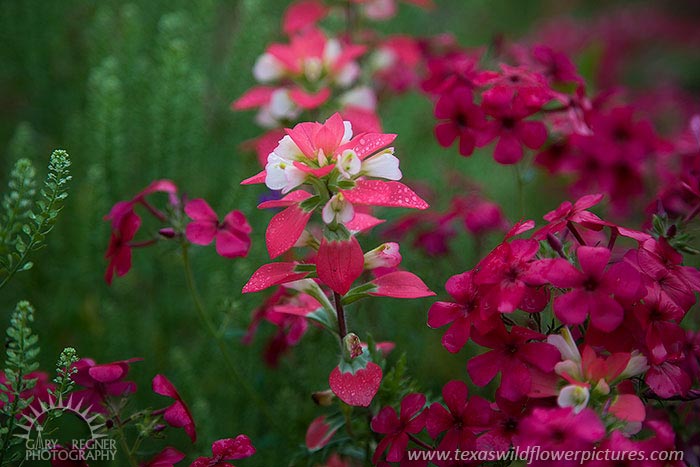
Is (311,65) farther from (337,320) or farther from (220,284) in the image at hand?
(337,320)

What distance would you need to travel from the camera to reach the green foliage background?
1093 millimetres

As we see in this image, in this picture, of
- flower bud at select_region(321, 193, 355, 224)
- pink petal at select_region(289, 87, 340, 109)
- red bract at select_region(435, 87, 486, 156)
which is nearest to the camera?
flower bud at select_region(321, 193, 355, 224)

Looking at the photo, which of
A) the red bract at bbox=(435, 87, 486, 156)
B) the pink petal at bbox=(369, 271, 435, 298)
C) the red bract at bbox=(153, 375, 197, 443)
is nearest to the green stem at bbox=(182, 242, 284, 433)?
the red bract at bbox=(153, 375, 197, 443)

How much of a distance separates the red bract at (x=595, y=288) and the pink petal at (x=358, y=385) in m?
0.19

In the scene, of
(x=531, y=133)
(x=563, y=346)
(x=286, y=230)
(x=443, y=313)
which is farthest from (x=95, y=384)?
(x=531, y=133)

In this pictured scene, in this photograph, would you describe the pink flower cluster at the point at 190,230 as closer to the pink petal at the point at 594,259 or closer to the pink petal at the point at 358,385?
the pink petal at the point at 358,385

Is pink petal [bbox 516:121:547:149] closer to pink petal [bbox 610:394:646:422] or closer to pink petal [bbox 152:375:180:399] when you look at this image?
→ pink petal [bbox 610:394:646:422]

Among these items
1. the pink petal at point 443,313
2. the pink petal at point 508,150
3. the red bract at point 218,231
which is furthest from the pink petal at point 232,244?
the pink petal at point 508,150

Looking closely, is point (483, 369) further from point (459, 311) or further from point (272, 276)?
point (272, 276)

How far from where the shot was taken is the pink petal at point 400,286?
67 cm

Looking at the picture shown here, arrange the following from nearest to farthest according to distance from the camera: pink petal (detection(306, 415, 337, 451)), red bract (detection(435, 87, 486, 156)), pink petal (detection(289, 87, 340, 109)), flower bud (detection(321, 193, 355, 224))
Answer: flower bud (detection(321, 193, 355, 224))
pink petal (detection(306, 415, 337, 451))
red bract (detection(435, 87, 486, 156))
pink petal (detection(289, 87, 340, 109))

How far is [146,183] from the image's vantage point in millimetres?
1330

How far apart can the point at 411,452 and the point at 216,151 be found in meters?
0.97

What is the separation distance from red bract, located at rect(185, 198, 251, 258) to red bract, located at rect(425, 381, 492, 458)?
0.90 ft
